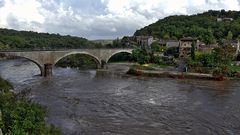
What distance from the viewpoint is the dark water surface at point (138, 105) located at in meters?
30.0

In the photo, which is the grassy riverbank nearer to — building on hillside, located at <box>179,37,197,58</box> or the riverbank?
the riverbank

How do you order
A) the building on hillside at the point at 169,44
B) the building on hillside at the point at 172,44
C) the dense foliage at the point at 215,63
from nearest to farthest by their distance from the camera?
the dense foliage at the point at 215,63 < the building on hillside at the point at 172,44 < the building on hillside at the point at 169,44

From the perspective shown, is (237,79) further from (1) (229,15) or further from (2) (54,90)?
(1) (229,15)

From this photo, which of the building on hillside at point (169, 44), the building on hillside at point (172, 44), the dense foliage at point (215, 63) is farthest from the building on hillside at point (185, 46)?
the dense foliage at point (215, 63)

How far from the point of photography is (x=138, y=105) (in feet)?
128

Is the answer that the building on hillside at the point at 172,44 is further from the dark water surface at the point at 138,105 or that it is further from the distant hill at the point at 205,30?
the dark water surface at the point at 138,105

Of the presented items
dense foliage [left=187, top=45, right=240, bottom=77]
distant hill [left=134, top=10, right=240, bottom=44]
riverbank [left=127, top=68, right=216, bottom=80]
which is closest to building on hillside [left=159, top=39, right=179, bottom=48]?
distant hill [left=134, top=10, right=240, bottom=44]

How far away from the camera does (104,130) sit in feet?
94.9

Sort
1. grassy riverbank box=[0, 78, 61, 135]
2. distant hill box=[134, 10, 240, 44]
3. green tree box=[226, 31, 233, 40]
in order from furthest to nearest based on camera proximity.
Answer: distant hill box=[134, 10, 240, 44]
green tree box=[226, 31, 233, 40]
grassy riverbank box=[0, 78, 61, 135]

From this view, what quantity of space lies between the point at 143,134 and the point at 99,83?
28455 mm

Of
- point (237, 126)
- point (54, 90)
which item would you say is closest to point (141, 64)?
point (54, 90)

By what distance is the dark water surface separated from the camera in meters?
30.0

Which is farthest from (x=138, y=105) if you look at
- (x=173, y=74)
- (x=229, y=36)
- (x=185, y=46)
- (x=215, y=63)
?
(x=229, y=36)

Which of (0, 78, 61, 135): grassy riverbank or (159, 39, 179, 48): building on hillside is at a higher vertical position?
(159, 39, 179, 48): building on hillside
